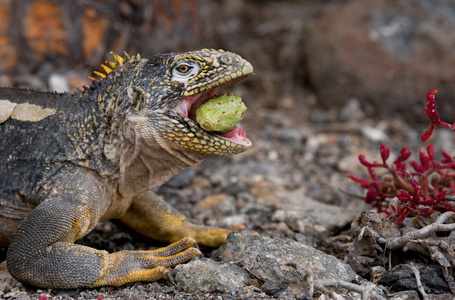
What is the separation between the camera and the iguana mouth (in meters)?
4.54

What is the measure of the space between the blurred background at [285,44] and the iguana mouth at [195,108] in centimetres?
455

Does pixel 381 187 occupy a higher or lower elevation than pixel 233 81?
lower

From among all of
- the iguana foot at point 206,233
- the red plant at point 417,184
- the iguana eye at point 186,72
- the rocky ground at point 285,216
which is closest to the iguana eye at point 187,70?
the iguana eye at point 186,72

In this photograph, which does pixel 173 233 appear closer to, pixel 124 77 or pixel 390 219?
pixel 124 77

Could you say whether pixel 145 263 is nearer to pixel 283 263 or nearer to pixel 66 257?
pixel 66 257

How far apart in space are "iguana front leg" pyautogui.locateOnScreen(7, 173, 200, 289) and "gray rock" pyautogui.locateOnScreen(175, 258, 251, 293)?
0.60 ft

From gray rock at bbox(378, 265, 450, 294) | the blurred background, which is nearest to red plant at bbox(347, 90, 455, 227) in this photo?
gray rock at bbox(378, 265, 450, 294)

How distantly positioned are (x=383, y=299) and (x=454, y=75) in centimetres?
703

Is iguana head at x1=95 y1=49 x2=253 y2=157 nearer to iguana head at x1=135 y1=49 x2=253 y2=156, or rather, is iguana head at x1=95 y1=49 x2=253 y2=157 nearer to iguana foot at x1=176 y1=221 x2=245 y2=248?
iguana head at x1=135 y1=49 x2=253 y2=156

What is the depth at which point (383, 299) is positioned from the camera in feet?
12.9

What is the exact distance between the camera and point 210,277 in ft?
14.0

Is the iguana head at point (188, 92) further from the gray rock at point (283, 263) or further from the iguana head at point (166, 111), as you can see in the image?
the gray rock at point (283, 263)

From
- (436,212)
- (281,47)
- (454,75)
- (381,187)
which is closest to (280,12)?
(281,47)

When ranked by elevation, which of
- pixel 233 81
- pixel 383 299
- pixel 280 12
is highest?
pixel 280 12
